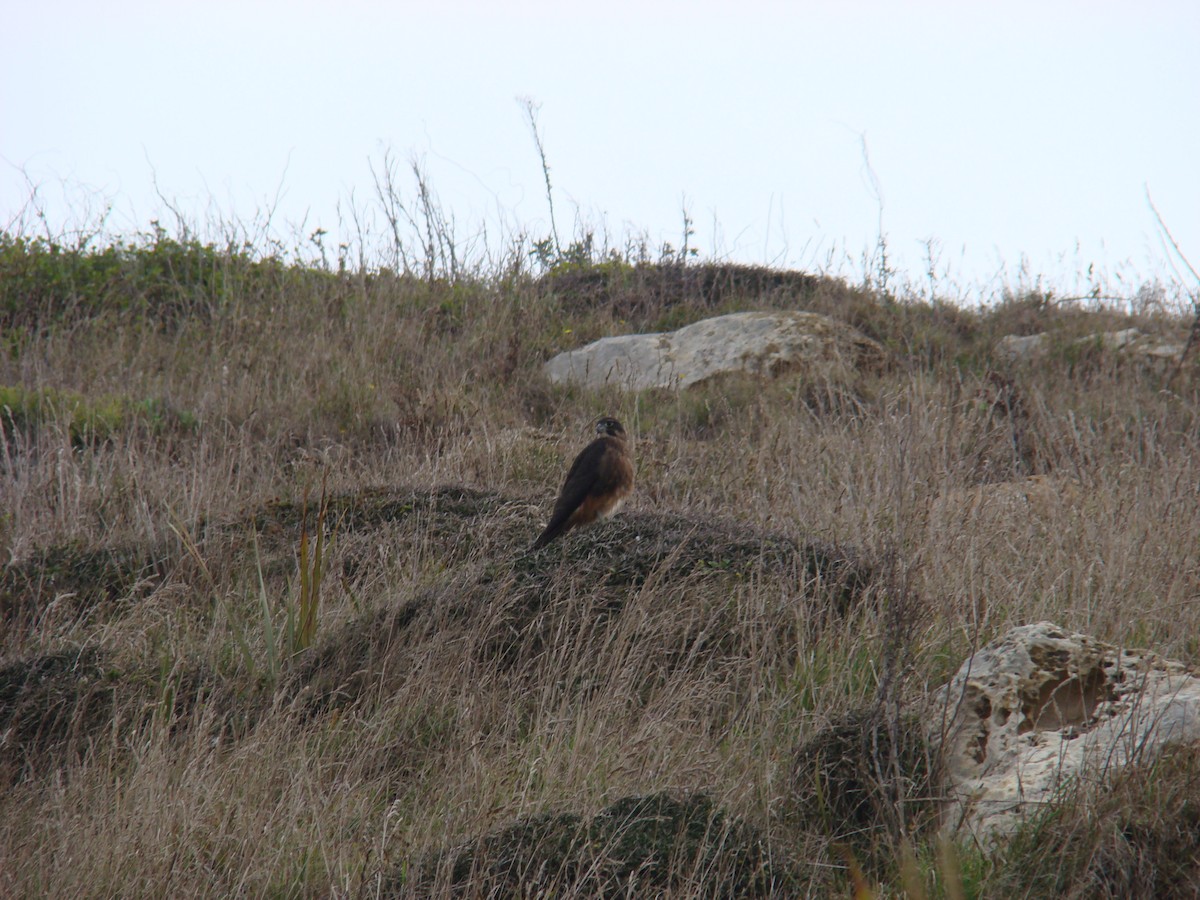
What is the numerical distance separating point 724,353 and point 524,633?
5418 millimetres

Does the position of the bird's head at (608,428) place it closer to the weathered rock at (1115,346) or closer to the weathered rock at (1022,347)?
the weathered rock at (1115,346)

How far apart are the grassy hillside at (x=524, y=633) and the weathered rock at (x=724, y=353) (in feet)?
1.92

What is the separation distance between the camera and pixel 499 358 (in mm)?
8961

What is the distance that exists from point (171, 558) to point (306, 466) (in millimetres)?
1778

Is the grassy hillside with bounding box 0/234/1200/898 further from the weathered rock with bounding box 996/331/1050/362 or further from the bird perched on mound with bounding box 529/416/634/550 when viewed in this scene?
the weathered rock with bounding box 996/331/1050/362

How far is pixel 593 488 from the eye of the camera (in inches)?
207

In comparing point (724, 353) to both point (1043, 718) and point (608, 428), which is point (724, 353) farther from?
point (1043, 718)

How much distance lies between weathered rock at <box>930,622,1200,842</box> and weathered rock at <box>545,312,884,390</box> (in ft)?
17.8

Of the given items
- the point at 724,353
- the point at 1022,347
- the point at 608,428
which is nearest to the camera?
the point at 608,428

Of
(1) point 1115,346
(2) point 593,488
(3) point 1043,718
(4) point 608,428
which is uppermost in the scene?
(1) point 1115,346

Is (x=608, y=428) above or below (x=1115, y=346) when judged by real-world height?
below

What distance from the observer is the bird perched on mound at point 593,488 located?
5145mm

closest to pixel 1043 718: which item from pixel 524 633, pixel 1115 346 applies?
pixel 524 633

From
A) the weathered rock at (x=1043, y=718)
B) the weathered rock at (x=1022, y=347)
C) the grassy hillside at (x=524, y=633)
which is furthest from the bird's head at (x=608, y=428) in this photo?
the weathered rock at (x=1022, y=347)
